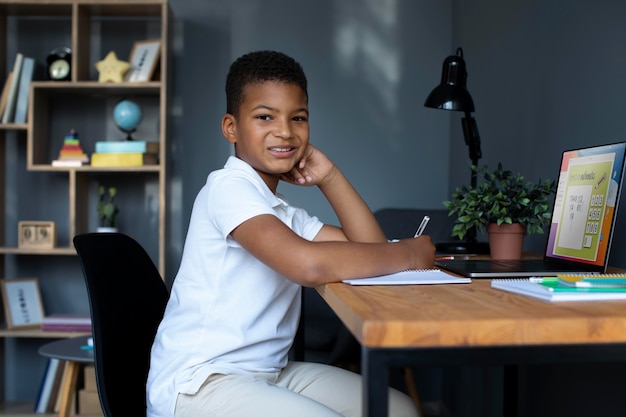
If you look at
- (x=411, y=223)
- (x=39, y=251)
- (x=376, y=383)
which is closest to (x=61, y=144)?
(x=39, y=251)

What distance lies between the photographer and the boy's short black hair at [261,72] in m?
1.41

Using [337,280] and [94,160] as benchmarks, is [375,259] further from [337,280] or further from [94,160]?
[94,160]

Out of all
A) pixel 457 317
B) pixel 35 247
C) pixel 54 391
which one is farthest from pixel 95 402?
pixel 457 317

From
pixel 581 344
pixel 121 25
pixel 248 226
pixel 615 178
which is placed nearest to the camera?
pixel 581 344

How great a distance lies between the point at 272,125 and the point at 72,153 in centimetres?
223

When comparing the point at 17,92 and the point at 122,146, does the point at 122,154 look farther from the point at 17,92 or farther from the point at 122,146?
the point at 17,92

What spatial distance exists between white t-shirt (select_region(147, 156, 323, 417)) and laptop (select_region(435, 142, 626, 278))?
15.0 inches

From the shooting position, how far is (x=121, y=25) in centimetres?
360

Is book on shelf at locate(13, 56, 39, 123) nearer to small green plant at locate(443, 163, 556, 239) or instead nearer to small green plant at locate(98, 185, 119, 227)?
small green plant at locate(98, 185, 119, 227)

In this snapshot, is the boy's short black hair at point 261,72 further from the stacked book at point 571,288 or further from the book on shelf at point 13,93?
the book on shelf at point 13,93

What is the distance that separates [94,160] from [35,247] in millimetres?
493

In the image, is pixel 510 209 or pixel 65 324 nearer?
pixel 510 209

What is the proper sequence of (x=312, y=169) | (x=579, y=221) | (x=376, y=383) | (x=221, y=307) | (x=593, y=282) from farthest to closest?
(x=312, y=169) → (x=579, y=221) → (x=221, y=307) → (x=593, y=282) → (x=376, y=383)

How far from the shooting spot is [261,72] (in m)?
1.41
